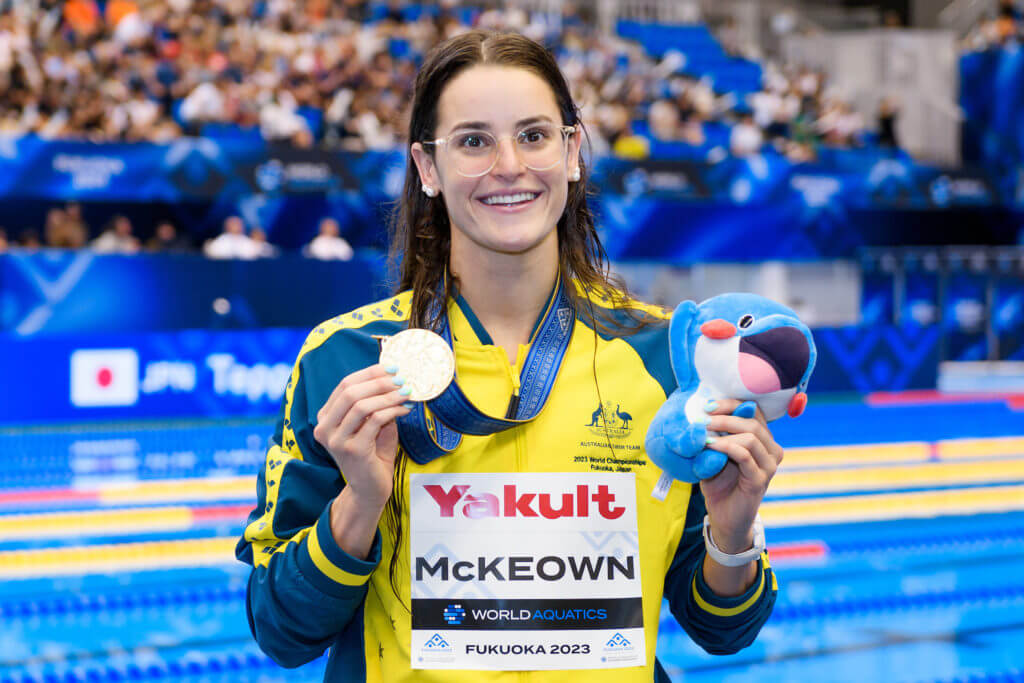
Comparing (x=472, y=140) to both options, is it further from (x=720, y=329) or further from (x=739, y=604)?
(x=739, y=604)

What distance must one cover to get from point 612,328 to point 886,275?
12.9 m

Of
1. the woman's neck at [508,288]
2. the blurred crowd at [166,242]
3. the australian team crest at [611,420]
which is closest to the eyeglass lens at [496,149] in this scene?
the woman's neck at [508,288]

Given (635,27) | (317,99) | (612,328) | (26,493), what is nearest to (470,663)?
(612,328)

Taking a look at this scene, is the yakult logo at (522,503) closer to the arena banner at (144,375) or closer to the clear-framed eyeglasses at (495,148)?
the clear-framed eyeglasses at (495,148)

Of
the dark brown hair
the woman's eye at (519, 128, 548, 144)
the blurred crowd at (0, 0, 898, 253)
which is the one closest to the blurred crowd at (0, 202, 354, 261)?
the blurred crowd at (0, 0, 898, 253)

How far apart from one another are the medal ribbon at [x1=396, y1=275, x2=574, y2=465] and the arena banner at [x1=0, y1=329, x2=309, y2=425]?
7.40m

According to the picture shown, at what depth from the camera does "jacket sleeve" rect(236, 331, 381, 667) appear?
4.83 ft

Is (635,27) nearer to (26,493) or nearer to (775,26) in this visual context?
(775,26)

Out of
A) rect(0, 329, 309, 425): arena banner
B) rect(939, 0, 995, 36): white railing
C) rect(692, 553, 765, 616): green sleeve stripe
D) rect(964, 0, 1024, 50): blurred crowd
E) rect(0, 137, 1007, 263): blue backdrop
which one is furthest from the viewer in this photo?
rect(939, 0, 995, 36): white railing

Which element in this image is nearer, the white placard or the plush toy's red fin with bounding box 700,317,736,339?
the plush toy's red fin with bounding box 700,317,736,339

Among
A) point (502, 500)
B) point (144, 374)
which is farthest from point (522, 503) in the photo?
point (144, 374)

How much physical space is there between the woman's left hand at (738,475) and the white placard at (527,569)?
14 cm

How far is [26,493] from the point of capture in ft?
20.7

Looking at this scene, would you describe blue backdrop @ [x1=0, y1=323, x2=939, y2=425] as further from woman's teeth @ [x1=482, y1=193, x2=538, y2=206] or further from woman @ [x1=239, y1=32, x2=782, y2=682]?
woman's teeth @ [x1=482, y1=193, x2=538, y2=206]
